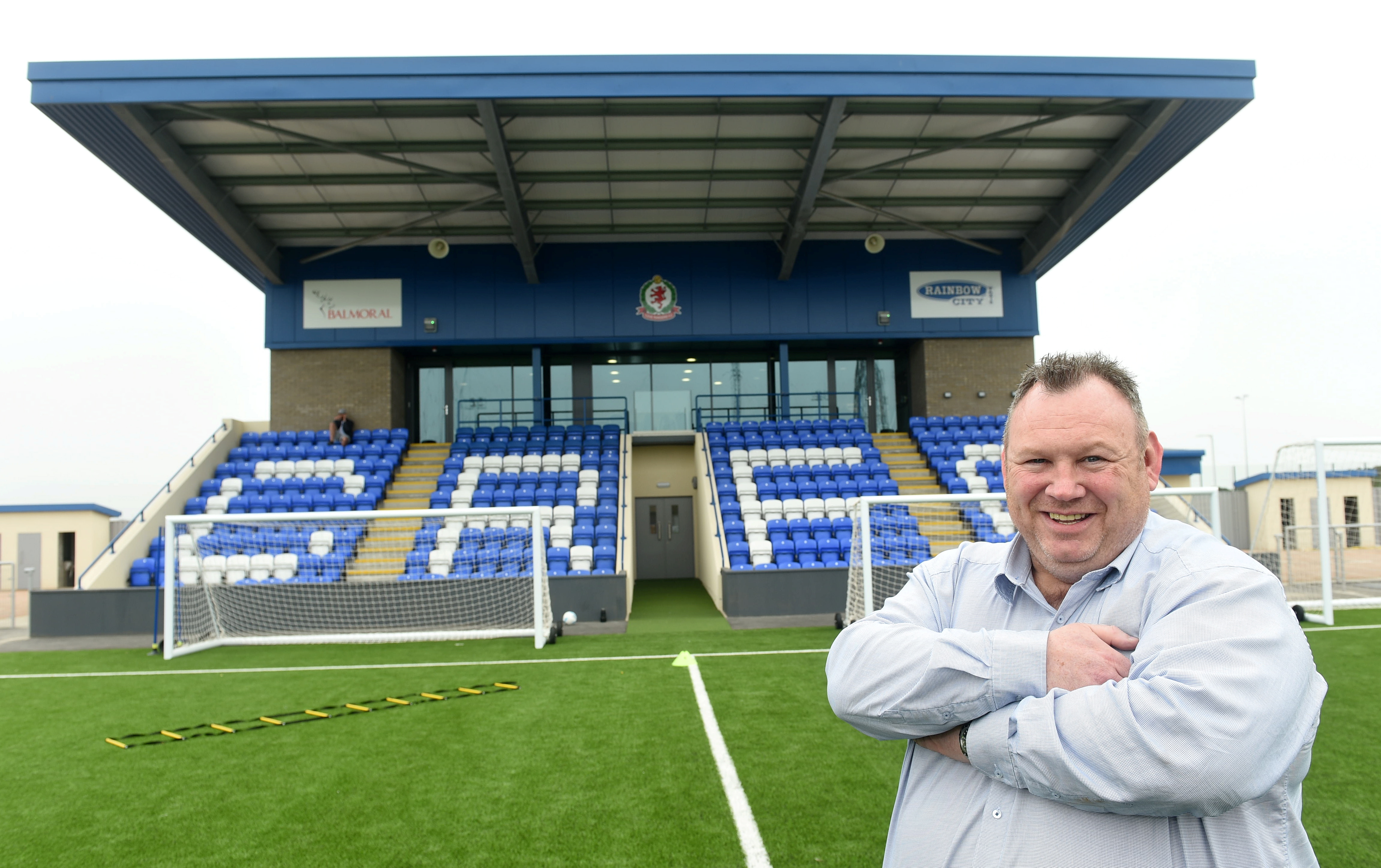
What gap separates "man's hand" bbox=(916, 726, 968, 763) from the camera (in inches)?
58.9

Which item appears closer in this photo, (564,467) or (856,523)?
(856,523)

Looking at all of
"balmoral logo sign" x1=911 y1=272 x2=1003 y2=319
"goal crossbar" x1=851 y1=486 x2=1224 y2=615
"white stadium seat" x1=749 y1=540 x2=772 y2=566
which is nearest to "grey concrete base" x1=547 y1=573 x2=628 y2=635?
"white stadium seat" x1=749 y1=540 x2=772 y2=566

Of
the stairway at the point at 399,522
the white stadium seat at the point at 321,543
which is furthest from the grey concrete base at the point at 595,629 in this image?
the white stadium seat at the point at 321,543

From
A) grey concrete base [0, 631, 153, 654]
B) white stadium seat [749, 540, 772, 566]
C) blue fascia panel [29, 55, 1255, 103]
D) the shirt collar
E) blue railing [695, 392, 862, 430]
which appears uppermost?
blue fascia panel [29, 55, 1255, 103]

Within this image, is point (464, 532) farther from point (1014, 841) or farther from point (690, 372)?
point (1014, 841)

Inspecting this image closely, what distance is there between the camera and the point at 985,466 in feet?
56.7

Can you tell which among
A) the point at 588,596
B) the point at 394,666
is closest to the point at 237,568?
the point at 394,666

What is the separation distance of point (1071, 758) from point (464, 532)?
556 inches

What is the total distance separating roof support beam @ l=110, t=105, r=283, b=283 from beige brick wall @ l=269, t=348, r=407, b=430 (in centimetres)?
211

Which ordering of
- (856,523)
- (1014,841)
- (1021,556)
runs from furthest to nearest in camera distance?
(856,523) → (1021,556) → (1014,841)

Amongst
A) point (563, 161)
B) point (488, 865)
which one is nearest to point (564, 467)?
point (563, 161)

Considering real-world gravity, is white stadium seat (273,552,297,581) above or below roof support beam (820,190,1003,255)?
below

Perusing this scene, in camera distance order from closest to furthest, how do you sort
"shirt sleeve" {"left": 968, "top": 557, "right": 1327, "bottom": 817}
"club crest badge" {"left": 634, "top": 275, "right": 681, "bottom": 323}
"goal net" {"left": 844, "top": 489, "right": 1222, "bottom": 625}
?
1. "shirt sleeve" {"left": 968, "top": 557, "right": 1327, "bottom": 817}
2. "goal net" {"left": 844, "top": 489, "right": 1222, "bottom": 625}
3. "club crest badge" {"left": 634, "top": 275, "right": 681, "bottom": 323}

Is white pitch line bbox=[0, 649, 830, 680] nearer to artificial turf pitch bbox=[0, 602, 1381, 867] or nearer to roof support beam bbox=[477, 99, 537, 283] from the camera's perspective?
artificial turf pitch bbox=[0, 602, 1381, 867]
